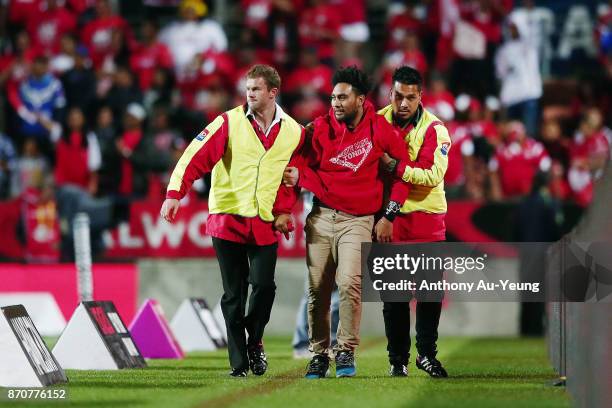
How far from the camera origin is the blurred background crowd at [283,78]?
18734 millimetres

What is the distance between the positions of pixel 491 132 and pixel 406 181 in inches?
394

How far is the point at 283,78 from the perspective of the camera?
21125mm

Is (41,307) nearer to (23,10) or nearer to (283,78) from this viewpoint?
(283,78)

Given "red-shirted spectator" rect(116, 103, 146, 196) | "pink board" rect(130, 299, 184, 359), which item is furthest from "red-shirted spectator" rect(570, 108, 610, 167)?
"pink board" rect(130, 299, 184, 359)

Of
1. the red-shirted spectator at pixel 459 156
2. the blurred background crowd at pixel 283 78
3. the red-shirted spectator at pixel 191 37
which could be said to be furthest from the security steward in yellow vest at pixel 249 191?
the red-shirted spectator at pixel 191 37

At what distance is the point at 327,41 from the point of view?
21297 millimetres

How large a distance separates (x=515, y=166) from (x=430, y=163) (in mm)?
8950

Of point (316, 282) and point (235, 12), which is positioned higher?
point (235, 12)

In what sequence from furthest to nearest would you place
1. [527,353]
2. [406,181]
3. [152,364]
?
[527,353], [152,364], [406,181]

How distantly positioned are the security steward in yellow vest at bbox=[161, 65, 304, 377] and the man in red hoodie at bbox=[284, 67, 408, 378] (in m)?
0.18

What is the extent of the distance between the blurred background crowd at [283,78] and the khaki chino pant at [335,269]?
8425 millimetres

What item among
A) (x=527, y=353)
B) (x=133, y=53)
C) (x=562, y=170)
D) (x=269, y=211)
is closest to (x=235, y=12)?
(x=133, y=53)

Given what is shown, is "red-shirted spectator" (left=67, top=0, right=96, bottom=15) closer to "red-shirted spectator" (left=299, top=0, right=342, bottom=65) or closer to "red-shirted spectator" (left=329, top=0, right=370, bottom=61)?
"red-shirted spectator" (left=299, top=0, right=342, bottom=65)

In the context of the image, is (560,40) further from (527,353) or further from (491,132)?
(527,353)
